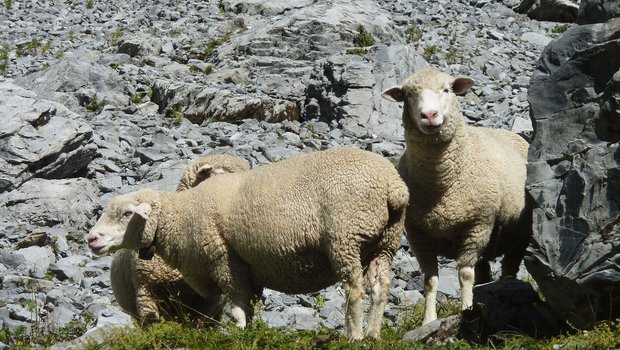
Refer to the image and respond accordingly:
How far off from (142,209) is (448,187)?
9.66 ft

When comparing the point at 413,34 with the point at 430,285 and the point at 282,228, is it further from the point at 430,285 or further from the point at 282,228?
the point at 282,228

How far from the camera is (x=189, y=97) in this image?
21.1m

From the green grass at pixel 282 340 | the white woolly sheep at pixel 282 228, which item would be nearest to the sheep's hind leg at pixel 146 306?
the white woolly sheep at pixel 282 228

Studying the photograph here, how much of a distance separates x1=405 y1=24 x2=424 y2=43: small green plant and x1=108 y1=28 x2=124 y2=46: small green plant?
23.5ft

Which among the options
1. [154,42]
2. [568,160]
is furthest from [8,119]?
[568,160]

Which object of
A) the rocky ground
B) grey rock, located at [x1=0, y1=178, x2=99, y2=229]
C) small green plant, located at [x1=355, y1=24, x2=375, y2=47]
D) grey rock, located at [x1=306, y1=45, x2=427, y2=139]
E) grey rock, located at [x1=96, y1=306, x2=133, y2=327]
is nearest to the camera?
grey rock, located at [x1=96, y1=306, x2=133, y2=327]

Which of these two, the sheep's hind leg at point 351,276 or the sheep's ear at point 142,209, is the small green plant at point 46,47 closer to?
the sheep's ear at point 142,209

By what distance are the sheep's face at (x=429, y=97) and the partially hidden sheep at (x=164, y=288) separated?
1.96m

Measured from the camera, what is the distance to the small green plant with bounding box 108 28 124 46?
2559cm

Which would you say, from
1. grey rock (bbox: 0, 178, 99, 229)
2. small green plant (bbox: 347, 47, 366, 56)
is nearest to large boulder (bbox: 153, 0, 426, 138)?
small green plant (bbox: 347, 47, 366, 56)

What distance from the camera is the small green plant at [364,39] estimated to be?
23922mm

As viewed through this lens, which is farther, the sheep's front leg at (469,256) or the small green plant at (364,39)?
the small green plant at (364,39)

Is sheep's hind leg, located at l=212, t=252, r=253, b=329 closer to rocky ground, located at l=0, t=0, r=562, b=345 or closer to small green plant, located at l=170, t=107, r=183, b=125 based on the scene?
rocky ground, located at l=0, t=0, r=562, b=345

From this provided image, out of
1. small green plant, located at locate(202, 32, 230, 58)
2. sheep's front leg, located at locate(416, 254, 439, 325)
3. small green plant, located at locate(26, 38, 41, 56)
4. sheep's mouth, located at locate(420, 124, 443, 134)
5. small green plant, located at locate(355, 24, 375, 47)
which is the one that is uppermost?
sheep's mouth, located at locate(420, 124, 443, 134)
